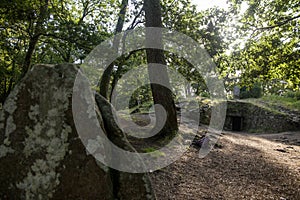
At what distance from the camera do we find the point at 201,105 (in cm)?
1992

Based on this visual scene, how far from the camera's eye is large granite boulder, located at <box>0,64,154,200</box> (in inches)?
106

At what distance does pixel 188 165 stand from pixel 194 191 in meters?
1.67

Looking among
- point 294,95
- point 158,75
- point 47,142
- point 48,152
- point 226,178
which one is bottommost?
point 226,178

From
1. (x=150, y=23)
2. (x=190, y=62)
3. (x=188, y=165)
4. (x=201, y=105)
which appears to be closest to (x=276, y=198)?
(x=188, y=165)

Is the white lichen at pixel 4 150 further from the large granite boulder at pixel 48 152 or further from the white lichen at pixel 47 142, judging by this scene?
the white lichen at pixel 47 142

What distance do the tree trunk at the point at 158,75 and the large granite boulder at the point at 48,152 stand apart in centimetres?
526

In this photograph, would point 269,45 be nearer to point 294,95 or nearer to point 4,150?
point 4,150

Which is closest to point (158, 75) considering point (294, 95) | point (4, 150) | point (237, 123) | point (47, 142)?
point (47, 142)

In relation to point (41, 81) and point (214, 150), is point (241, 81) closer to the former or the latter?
point (214, 150)

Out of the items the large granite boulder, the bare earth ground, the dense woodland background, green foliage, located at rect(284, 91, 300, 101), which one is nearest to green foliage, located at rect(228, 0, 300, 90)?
the dense woodland background

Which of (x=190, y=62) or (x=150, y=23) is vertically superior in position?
(x=150, y=23)

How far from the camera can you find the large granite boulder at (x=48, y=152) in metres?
2.68

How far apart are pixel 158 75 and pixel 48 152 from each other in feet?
19.1

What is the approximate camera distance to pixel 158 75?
8.12 metres
